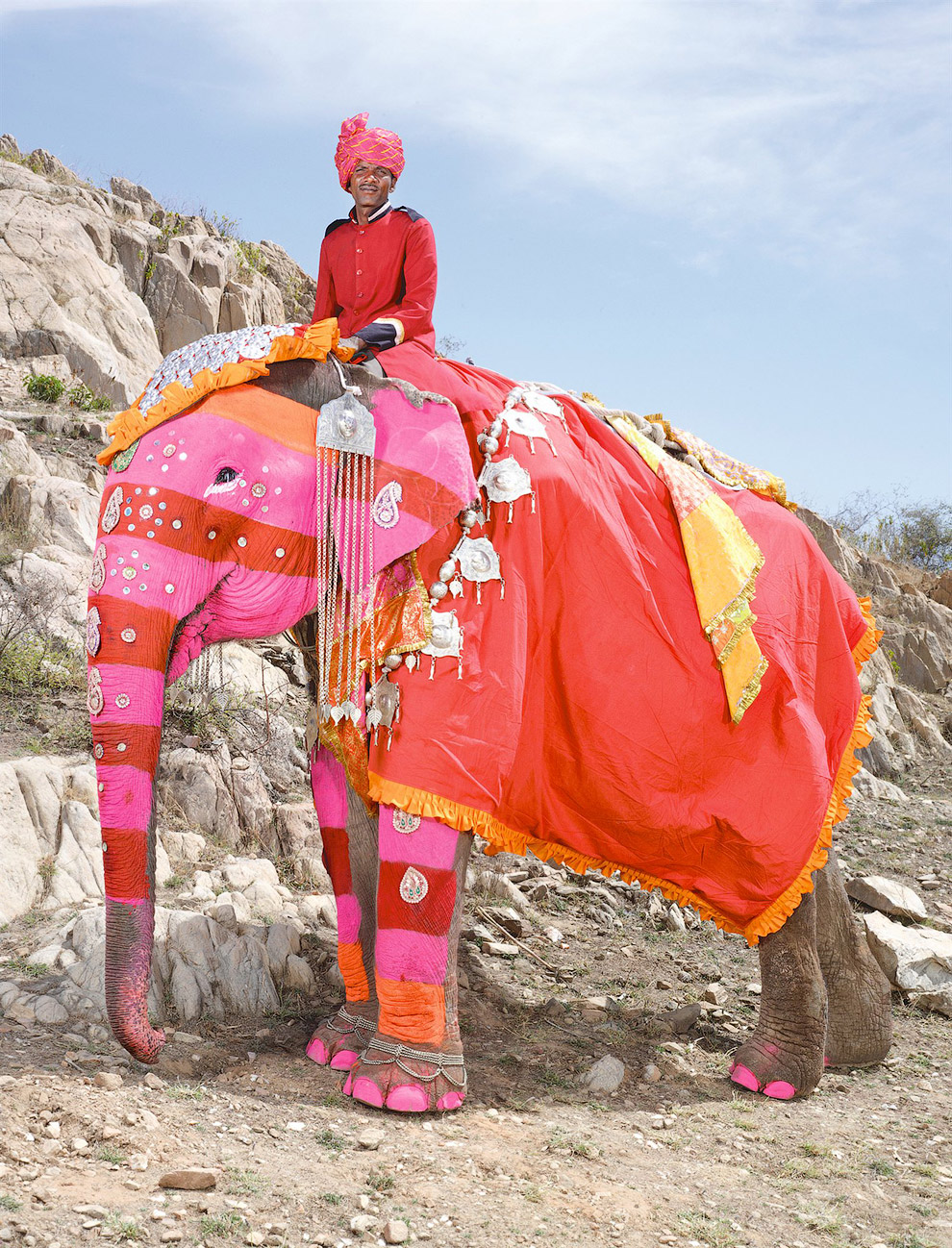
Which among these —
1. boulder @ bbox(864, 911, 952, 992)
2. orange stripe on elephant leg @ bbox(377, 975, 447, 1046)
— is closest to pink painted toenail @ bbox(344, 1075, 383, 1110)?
orange stripe on elephant leg @ bbox(377, 975, 447, 1046)

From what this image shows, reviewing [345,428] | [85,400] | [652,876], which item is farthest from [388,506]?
[85,400]

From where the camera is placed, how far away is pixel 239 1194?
114 inches

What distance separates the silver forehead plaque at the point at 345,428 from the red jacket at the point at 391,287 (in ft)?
1.15

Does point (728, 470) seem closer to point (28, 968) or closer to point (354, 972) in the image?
point (354, 972)

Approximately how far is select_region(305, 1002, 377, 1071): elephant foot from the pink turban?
3.21m

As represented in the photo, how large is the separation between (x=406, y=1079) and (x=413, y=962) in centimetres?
38

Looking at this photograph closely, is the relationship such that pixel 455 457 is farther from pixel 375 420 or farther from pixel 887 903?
pixel 887 903

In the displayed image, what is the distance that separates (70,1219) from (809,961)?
2.94 m

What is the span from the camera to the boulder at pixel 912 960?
18.5 ft

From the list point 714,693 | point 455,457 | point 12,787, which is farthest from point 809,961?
point 12,787

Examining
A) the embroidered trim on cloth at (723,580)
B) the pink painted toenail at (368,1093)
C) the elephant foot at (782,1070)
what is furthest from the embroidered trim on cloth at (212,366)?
the elephant foot at (782,1070)

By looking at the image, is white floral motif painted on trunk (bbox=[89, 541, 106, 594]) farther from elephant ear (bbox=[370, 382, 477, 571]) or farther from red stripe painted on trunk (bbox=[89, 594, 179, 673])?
elephant ear (bbox=[370, 382, 477, 571])

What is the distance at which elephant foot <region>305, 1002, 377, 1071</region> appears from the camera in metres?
4.08

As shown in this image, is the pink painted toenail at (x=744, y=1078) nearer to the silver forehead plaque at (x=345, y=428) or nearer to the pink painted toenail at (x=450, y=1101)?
the pink painted toenail at (x=450, y=1101)
